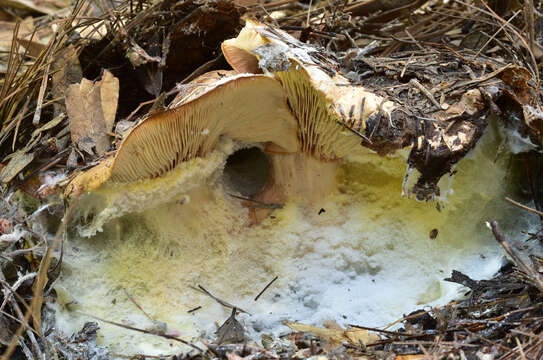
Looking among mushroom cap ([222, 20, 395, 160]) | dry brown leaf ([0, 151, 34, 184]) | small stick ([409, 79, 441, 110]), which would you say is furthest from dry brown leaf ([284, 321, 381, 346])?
dry brown leaf ([0, 151, 34, 184])

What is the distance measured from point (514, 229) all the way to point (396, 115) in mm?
1022

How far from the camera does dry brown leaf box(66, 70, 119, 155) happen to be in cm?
224

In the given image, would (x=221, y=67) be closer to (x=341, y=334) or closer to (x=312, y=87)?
(x=312, y=87)

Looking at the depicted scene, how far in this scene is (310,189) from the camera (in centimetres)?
253

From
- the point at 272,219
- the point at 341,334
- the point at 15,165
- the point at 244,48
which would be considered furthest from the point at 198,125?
the point at 341,334

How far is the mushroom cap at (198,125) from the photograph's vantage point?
1867 millimetres

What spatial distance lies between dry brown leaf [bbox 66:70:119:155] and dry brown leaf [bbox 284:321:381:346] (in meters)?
1.19

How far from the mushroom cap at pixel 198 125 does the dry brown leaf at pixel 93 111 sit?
28 cm

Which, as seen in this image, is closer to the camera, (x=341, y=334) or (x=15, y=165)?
(x=341, y=334)

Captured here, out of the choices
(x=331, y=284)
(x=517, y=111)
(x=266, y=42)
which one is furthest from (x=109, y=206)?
(x=517, y=111)

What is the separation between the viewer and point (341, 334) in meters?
2.08

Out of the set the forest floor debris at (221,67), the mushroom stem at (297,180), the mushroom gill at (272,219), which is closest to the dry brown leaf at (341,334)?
the forest floor debris at (221,67)

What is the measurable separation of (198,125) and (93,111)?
62 cm

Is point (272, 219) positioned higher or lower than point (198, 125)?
lower
